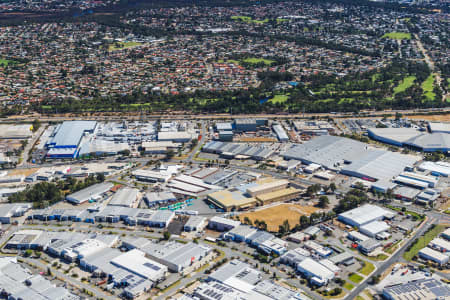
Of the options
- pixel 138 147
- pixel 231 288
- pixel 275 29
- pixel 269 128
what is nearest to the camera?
pixel 231 288

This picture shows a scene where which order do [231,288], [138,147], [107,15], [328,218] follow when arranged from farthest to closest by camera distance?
[107,15] → [138,147] → [328,218] → [231,288]

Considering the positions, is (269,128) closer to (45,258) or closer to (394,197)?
(394,197)

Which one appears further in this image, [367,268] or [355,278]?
[367,268]

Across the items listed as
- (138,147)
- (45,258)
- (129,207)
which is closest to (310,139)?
(138,147)

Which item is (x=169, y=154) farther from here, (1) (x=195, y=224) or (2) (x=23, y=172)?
(1) (x=195, y=224)

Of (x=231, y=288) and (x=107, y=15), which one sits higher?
(x=107, y=15)

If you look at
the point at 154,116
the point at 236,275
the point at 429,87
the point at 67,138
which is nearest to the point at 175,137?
the point at 154,116

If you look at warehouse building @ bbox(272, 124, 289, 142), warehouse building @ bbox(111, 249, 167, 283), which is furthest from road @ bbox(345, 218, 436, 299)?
warehouse building @ bbox(272, 124, 289, 142)
